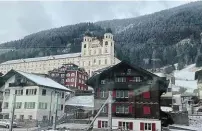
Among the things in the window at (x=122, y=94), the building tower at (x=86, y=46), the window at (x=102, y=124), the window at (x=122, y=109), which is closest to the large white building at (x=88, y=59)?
the building tower at (x=86, y=46)

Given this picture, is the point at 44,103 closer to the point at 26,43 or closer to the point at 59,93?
the point at 59,93

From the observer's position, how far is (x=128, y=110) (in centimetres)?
3509

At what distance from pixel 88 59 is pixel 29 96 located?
76.4 meters

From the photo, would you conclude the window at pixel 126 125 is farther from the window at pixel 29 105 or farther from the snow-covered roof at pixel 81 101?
the window at pixel 29 105

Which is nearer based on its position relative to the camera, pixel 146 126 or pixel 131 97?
pixel 146 126

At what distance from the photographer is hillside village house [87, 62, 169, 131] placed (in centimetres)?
3394

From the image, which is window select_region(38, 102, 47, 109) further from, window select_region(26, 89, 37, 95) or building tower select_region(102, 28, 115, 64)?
building tower select_region(102, 28, 115, 64)

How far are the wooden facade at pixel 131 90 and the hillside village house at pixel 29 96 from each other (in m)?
9.13

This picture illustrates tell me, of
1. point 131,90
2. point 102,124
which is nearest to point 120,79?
point 131,90

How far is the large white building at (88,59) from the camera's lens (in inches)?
4473

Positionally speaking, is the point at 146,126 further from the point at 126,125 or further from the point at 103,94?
the point at 103,94

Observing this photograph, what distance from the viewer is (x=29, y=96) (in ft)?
138

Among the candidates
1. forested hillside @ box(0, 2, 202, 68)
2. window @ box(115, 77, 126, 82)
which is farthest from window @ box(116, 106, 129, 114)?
forested hillside @ box(0, 2, 202, 68)

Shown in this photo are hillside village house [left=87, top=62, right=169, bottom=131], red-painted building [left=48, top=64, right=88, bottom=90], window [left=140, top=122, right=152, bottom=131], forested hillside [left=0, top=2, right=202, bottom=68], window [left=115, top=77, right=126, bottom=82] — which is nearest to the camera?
window [left=140, top=122, right=152, bottom=131]
